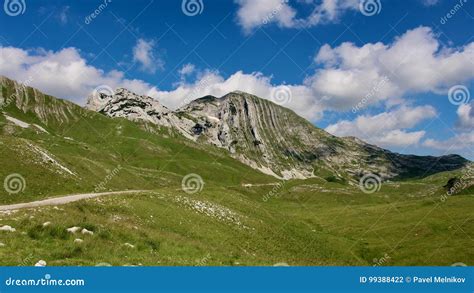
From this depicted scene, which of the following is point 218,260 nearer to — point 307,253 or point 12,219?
point 12,219

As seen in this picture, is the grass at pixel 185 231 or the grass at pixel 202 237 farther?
the grass at pixel 185 231

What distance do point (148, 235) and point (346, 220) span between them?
279 feet

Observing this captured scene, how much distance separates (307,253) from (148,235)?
2537 cm

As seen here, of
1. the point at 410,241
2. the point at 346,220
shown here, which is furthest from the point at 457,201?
the point at 410,241

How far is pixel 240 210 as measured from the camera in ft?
182

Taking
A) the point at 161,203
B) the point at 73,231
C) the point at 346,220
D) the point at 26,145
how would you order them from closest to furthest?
the point at 73,231, the point at 161,203, the point at 26,145, the point at 346,220

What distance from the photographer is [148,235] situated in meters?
28.4

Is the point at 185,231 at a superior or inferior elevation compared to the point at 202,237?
superior

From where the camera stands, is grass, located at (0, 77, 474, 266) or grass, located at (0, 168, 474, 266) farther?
grass, located at (0, 77, 474, 266)

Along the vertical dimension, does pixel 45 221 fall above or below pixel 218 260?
above

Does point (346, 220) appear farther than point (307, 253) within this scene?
Yes

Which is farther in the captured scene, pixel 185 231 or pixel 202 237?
pixel 185 231

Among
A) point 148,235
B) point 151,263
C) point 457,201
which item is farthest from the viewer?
point 457,201

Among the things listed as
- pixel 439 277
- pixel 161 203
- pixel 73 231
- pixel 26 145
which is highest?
pixel 26 145
